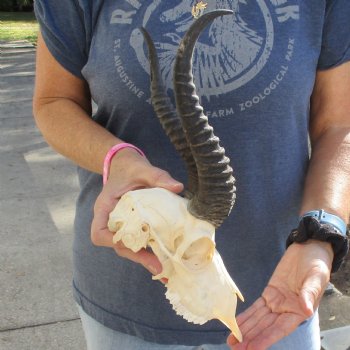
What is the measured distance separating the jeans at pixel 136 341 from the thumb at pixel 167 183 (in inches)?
24.8

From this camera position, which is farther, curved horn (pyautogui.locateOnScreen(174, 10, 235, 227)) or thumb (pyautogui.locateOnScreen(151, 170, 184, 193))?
thumb (pyautogui.locateOnScreen(151, 170, 184, 193))

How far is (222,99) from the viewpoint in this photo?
177 centimetres

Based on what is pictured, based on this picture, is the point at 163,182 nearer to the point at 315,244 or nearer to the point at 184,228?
the point at 184,228

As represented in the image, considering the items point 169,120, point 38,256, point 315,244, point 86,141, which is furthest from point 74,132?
point 38,256

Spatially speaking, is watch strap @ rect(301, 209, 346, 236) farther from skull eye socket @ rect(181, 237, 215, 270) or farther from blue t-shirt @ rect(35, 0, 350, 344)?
skull eye socket @ rect(181, 237, 215, 270)

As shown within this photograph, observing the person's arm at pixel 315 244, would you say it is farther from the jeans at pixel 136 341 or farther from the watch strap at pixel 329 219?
the jeans at pixel 136 341

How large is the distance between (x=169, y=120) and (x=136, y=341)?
0.80 m

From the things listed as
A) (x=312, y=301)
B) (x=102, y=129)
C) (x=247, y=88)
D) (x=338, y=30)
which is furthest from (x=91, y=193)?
(x=338, y=30)

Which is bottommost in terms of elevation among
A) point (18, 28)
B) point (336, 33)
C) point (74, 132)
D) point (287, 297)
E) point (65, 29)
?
point (18, 28)

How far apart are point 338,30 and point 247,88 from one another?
1.07ft

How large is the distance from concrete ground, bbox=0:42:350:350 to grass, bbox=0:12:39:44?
12.1 meters

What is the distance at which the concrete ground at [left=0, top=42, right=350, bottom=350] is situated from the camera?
148 inches

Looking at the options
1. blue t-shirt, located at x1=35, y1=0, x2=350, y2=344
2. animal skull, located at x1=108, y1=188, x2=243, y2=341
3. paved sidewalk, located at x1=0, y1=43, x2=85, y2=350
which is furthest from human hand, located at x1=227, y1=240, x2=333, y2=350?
paved sidewalk, located at x1=0, y1=43, x2=85, y2=350

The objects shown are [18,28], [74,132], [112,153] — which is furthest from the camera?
[18,28]
